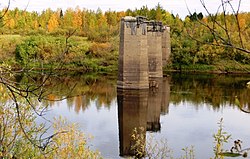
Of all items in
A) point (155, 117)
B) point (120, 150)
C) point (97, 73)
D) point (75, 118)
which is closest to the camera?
point (120, 150)

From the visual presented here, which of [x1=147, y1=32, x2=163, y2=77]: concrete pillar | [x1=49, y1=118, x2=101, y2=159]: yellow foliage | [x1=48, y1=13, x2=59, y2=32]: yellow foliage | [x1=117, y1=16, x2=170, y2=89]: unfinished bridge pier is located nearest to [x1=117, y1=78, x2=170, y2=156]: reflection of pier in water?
[x1=117, y1=16, x2=170, y2=89]: unfinished bridge pier

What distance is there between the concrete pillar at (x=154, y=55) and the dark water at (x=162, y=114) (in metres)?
2.94

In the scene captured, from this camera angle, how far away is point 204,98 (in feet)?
63.5

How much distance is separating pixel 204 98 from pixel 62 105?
7.05 m

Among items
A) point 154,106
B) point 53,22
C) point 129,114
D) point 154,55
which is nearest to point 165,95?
point 154,106

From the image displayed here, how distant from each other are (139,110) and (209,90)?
6.71m

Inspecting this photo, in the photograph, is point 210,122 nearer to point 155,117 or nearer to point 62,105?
point 155,117

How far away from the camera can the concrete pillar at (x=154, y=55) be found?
2667 cm

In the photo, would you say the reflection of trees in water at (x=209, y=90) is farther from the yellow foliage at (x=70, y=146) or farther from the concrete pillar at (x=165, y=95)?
the yellow foliage at (x=70, y=146)

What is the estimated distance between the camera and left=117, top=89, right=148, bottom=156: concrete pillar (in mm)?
11666

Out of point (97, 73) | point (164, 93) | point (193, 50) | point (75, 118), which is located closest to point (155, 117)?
point (75, 118)

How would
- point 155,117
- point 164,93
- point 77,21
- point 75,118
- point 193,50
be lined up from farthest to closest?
1. point 77,21
2. point 193,50
3. point 164,93
4. point 155,117
5. point 75,118

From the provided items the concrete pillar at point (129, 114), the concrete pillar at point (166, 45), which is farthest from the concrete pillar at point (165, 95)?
the concrete pillar at point (166, 45)

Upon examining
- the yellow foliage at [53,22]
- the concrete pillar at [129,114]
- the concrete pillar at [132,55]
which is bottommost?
the concrete pillar at [129,114]
